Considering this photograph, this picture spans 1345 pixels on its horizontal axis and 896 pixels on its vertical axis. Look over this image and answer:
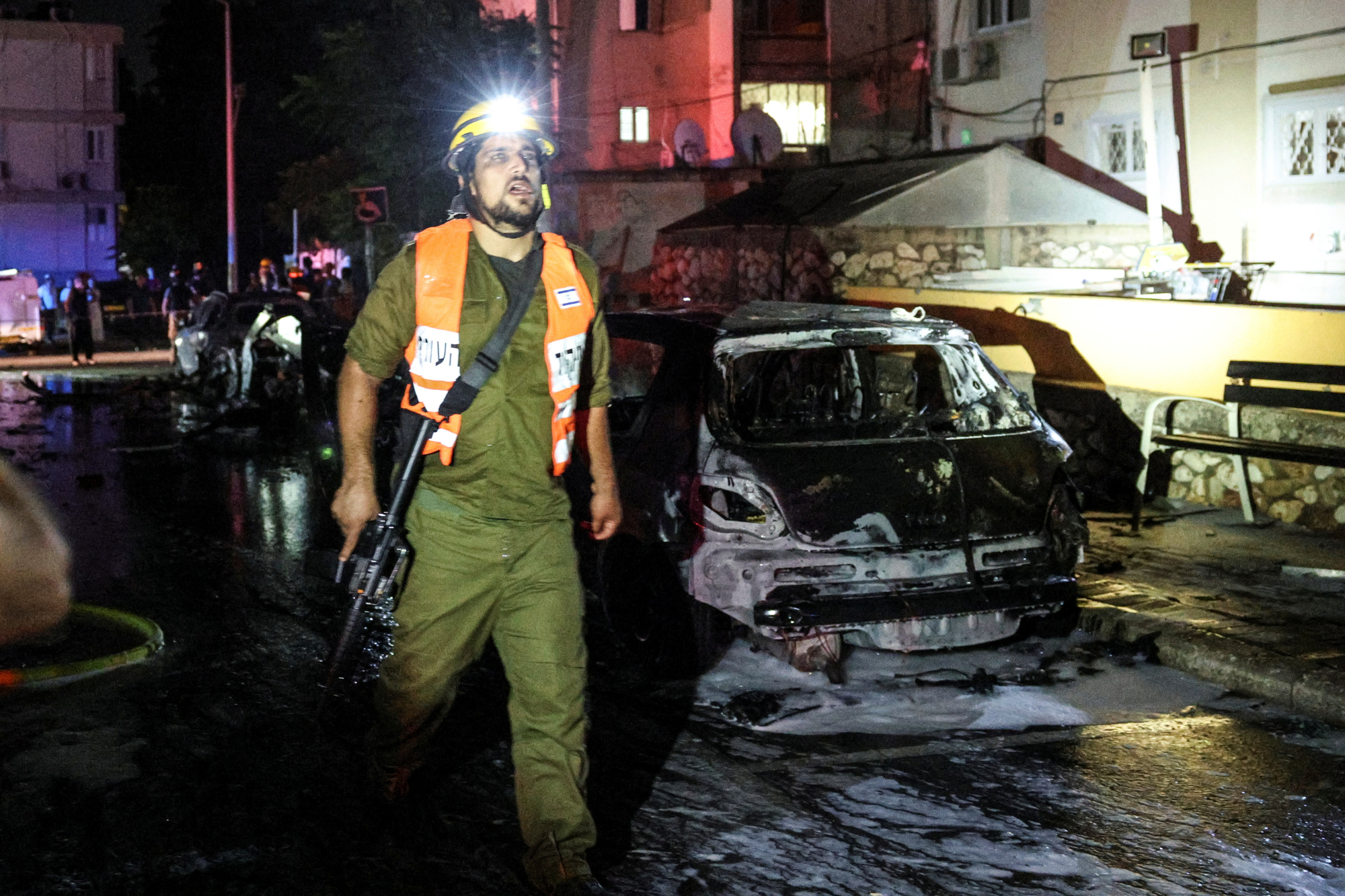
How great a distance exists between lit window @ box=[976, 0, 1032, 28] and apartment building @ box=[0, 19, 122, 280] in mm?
43619

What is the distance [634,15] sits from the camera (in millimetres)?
37500

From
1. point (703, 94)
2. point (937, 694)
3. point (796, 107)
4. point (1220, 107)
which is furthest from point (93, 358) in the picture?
Answer: point (937, 694)

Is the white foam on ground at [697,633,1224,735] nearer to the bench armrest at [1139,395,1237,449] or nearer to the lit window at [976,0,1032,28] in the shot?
the bench armrest at [1139,395,1237,449]

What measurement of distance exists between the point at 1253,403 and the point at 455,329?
7174 millimetres

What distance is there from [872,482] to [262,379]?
40.4 feet

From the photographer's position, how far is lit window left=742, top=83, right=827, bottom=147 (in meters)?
35.8

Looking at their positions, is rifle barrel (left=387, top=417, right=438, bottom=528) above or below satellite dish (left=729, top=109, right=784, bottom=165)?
below

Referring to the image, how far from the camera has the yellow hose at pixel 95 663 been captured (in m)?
6.24

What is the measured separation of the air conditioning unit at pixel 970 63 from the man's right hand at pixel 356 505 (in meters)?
21.4

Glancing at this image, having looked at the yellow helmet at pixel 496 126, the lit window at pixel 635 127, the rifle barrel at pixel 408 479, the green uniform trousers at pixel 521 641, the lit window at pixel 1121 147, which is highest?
the lit window at pixel 635 127

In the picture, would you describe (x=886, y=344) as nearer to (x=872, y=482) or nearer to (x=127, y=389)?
(x=872, y=482)

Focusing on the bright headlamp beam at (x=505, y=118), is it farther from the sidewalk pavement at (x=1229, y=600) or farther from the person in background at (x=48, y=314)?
the person in background at (x=48, y=314)

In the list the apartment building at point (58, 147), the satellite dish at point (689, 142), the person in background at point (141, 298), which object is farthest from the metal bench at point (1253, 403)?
the apartment building at point (58, 147)

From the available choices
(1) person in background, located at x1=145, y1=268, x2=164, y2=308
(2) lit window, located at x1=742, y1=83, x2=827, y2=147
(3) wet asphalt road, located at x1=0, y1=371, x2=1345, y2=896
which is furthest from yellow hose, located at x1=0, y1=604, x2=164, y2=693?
(1) person in background, located at x1=145, y1=268, x2=164, y2=308
